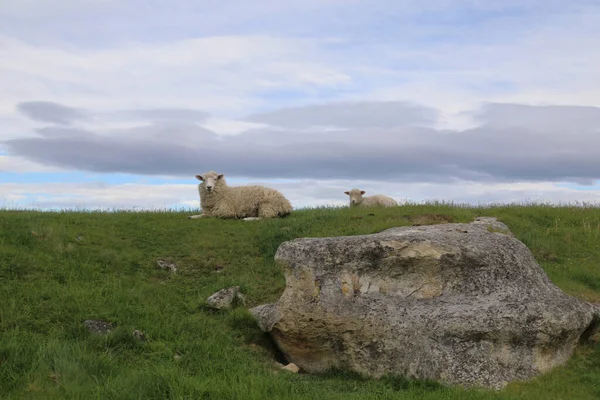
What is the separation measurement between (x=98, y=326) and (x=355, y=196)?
1599 cm

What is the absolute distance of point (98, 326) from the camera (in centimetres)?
1173

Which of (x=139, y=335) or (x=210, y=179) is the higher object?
(x=210, y=179)

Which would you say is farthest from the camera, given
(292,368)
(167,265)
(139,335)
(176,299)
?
(167,265)

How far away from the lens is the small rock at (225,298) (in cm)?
1379

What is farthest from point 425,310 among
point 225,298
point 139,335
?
point 139,335

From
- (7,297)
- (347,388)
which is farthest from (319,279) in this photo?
(7,297)

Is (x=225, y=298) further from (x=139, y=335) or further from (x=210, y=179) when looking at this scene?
(x=210, y=179)

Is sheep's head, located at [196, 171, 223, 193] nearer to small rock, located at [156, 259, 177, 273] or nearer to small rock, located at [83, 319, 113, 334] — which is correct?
small rock, located at [156, 259, 177, 273]

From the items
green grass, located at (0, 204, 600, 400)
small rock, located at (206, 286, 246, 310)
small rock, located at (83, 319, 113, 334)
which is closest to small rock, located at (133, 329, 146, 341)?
green grass, located at (0, 204, 600, 400)

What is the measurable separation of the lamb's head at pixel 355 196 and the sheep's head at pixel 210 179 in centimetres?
608

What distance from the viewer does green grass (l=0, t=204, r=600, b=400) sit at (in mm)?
9688

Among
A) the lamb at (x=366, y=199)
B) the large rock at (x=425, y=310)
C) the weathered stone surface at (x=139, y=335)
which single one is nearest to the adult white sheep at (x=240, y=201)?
the lamb at (x=366, y=199)

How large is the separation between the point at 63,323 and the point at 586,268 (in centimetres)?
1300

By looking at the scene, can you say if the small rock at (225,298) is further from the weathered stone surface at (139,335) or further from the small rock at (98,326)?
the small rock at (98,326)
